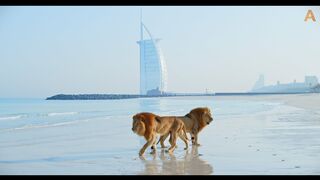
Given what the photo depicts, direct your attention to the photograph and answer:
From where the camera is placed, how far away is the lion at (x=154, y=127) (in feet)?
21.8

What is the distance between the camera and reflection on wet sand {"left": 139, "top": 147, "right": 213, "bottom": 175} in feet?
17.3

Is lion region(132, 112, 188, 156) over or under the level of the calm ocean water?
over

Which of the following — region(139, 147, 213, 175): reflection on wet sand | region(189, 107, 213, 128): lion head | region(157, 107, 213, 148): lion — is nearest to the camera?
region(139, 147, 213, 175): reflection on wet sand

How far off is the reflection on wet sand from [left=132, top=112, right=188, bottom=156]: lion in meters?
0.26

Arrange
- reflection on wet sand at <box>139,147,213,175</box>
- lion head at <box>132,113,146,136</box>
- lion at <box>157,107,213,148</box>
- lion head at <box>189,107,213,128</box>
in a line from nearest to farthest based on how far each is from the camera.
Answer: reflection on wet sand at <box>139,147,213,175</box> → lion head at <box>132,113,146,136</box> → lion at <box>157,107,213,148</box> → lion head at <box>189,107,213,128</box>

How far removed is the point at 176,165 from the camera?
226 inches

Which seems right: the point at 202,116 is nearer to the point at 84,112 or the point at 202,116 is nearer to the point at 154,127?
the point at 154,127

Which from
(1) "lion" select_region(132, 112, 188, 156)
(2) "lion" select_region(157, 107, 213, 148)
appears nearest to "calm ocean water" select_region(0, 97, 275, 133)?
(2) "lion" select_region(157, 107, 213, 148)

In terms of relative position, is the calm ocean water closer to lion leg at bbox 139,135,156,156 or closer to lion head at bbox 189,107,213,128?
lion head at bbox 189,107,213,128

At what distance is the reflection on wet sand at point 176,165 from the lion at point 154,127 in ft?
0.86

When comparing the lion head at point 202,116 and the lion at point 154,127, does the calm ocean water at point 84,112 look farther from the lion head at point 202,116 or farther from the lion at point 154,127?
the lion at point 154,127

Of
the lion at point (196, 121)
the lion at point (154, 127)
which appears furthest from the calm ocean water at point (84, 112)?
the lion at point (154, 127)

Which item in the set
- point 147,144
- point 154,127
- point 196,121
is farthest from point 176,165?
point 196,121
